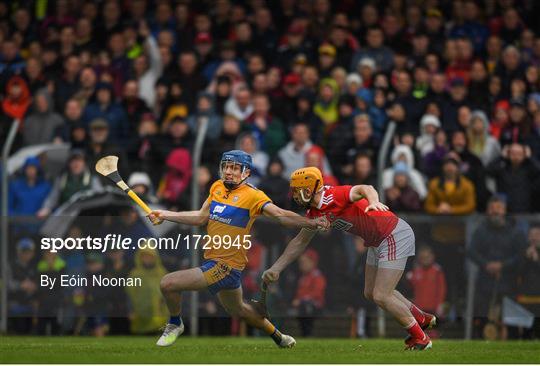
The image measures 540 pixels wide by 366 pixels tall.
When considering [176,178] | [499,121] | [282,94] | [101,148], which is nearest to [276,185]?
[176,178]

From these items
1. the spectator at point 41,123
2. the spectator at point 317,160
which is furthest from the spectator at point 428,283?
the spectator at point 41,123

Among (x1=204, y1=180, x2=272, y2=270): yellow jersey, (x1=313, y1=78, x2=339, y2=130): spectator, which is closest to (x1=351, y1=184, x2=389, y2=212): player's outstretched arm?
(x1=204, y1=180, x2=272, y2=270): yellow jersey

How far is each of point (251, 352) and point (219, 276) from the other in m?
0.85

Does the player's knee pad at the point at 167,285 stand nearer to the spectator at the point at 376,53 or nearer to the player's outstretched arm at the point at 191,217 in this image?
the player's outstretched arm at the point at 191,217

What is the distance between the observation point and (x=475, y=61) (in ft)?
71.3

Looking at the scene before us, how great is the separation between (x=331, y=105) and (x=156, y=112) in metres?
2.69

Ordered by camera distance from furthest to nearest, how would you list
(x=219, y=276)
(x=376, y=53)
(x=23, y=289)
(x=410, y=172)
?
(x=376, y=53)
(x=410, y=172)
(x=23, y=289)
(x=219, y=276)

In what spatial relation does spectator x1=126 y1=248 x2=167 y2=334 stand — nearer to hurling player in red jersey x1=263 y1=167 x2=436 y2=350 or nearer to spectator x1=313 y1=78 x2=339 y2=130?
hurling player in red jersey x1=263 y1=167 x2=436 y2=350

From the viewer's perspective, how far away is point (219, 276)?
14469mm

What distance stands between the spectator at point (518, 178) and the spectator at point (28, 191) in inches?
241

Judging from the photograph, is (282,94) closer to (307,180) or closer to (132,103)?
(132,103)

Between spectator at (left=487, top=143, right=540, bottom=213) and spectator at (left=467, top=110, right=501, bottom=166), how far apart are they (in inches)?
26.7

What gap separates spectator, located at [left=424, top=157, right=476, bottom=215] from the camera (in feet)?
60.9

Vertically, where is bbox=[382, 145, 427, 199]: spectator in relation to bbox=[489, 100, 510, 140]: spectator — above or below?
below
